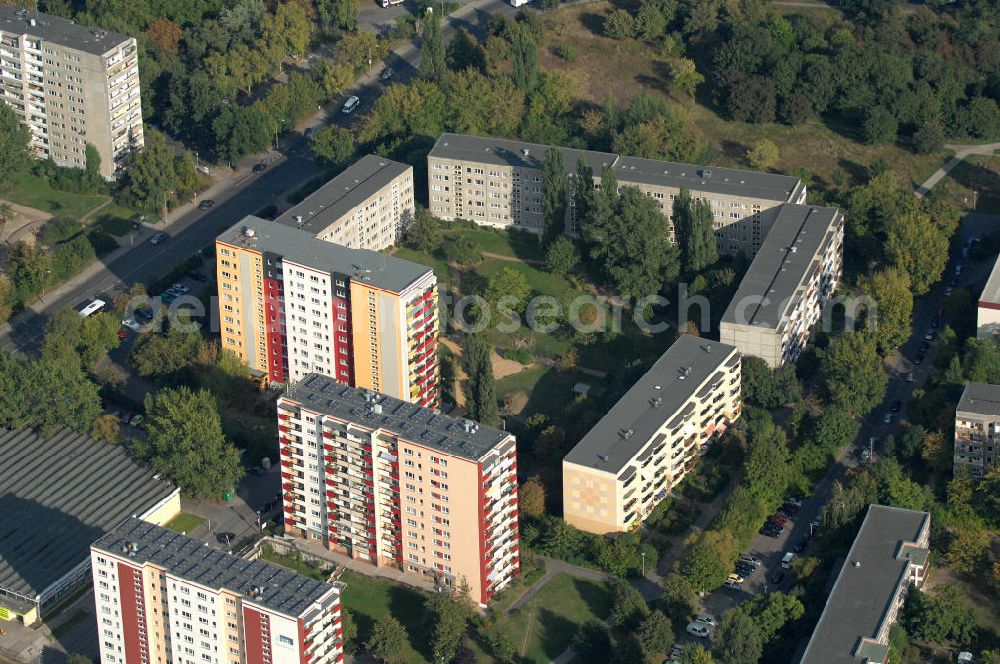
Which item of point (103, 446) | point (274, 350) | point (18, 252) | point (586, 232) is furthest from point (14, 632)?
point (586, 232)

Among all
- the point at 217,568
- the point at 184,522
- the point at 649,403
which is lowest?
the point at 184,522

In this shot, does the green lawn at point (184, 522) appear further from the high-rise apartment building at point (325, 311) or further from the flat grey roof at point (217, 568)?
the flat grey roof at point (217, 568)

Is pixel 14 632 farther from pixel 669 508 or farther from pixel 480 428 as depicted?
pixel 669 508

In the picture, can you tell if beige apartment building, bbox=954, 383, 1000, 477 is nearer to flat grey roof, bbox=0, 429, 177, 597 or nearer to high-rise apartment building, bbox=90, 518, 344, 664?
high-rise apartment building, bbox=90, 518, 344, 664

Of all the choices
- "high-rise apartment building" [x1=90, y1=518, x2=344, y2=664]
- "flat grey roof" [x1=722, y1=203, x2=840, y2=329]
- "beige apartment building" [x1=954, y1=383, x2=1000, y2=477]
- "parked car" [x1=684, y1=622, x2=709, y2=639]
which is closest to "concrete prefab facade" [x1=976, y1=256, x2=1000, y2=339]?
"beige apartment building" [x1=954, y1=383, x2=1000, y2=477]

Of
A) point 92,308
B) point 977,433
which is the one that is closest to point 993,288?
point 977,433

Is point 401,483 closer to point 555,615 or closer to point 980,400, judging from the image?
point 555,615
